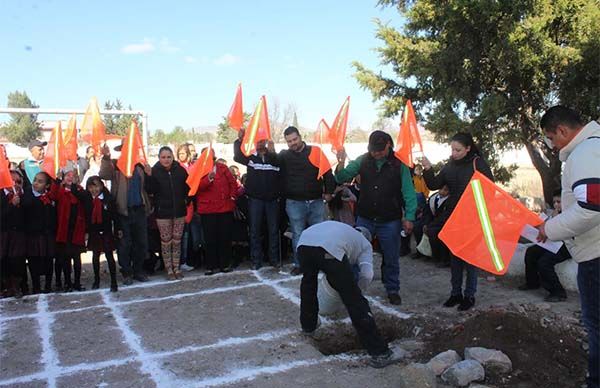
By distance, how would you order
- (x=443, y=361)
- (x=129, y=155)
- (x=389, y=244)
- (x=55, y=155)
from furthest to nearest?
(x=55, y=155)
(x=129, y=155)
(x=389, y=244)
(x=443, y=361)

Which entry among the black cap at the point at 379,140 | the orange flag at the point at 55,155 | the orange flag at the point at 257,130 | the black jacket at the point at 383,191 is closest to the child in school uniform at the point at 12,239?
the orange flag at the point at 55,155

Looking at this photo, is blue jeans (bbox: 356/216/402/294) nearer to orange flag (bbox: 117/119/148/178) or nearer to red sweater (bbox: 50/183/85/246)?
orange flag (bbox: 117/119/148/178)

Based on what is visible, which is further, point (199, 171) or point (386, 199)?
point (199, 171)

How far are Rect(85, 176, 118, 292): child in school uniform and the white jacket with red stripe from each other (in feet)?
18.3

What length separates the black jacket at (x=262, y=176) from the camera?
25.7 ft

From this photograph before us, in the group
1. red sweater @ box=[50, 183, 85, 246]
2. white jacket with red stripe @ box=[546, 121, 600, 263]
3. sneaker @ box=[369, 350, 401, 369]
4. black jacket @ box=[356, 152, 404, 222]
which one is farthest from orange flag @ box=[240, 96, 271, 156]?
white jacket with red stripe @ box=[546, 121, 600, 263]

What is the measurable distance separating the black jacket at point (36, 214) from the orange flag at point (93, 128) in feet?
4.95

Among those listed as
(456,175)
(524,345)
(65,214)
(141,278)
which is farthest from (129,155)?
(524,345)

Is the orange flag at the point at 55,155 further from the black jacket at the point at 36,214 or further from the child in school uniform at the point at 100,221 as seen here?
the child in school uniform at the point at 100,221

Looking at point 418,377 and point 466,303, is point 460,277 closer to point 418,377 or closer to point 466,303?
point 466,303

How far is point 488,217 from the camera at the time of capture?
14.7 feet

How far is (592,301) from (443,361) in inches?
49.3

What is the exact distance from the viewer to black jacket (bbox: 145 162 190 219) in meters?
7.49

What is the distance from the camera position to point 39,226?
6.81 metres
